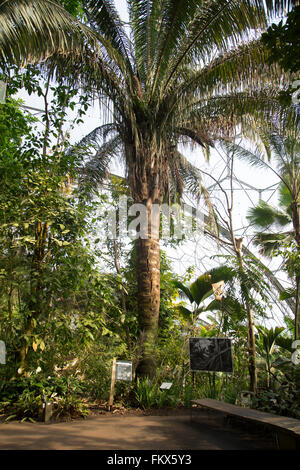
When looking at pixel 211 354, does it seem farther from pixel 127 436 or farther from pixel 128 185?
pixel 128 185

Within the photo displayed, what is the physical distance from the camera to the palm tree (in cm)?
580

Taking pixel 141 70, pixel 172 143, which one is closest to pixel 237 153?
pixel 172 143

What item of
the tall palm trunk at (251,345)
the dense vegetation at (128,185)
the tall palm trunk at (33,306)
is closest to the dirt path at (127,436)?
the dense vegetation at (128,185)

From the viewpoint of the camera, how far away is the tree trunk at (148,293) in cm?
595

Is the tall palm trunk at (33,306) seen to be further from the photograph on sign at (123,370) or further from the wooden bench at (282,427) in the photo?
the wooden bench at (282,427)

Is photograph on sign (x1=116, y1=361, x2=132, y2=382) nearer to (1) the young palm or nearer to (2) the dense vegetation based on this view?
(2) the dense vegetation

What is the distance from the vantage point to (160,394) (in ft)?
18.8

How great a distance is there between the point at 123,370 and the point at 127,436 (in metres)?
1.52

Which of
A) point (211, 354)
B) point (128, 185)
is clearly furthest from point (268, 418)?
point (128, 185)

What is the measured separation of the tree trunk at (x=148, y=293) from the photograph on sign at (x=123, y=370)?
1.62 ft

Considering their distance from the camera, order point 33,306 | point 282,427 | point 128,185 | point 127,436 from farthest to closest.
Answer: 1. point 128,185
2. point 33,306
3. point 127,436
4. point 282,427

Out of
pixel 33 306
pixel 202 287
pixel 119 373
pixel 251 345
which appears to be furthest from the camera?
pixel 202 287

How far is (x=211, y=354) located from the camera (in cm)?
568
